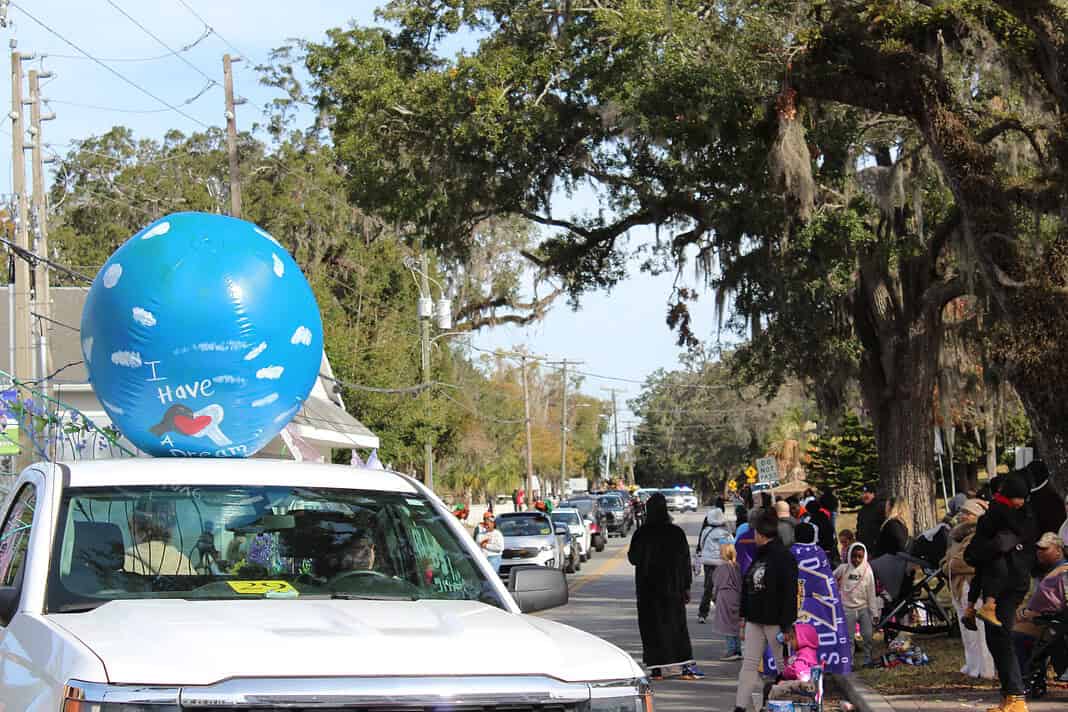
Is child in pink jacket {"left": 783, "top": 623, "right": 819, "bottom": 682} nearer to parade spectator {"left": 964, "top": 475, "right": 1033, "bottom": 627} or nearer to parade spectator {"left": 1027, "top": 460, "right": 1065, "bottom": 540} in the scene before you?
parade spectator {"left": 964, "top": 475, "right": 1033, "bottom": 627}

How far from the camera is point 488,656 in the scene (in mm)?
4137

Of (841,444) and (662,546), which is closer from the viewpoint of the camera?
(662,546)

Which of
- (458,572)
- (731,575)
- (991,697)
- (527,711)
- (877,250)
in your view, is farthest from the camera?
(877,250)

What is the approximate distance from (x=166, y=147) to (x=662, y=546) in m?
47.6

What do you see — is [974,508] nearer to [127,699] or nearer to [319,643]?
[319,643]

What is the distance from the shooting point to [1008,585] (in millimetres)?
10695

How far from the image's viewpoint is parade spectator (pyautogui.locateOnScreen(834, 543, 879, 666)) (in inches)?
562

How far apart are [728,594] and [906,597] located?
1.93 metres

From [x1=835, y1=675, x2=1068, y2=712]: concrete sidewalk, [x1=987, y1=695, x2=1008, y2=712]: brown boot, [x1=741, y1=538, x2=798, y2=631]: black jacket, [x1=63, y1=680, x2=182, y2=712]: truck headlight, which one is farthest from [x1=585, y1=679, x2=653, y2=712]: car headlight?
[x1=835, y1=675, x2=1068, y2=712]: concrete sidewalk

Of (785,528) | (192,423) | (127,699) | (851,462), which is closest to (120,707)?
(127,699)

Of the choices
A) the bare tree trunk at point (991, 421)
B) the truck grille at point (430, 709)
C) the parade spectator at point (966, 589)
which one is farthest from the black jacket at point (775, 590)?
the bare tree trunk at point (991, 421)

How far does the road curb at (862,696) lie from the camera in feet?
38.1

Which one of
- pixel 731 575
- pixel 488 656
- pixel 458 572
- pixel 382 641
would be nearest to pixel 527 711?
pixel 488 656

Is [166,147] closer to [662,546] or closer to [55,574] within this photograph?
[662,546]
